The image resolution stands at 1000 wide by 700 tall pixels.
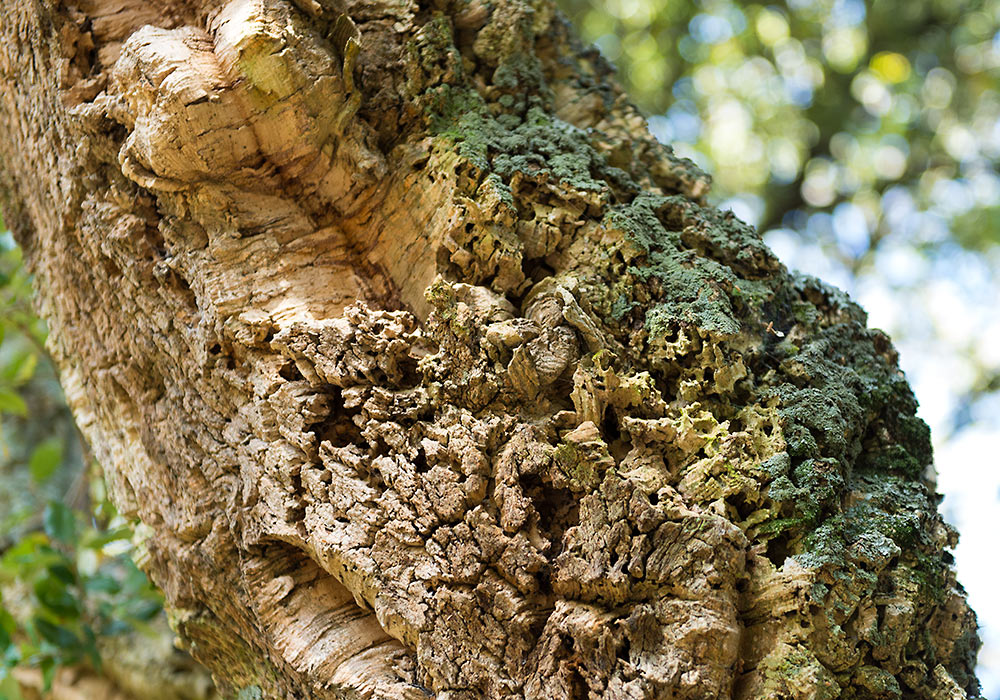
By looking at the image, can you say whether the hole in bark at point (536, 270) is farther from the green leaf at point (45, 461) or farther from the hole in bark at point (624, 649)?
the green leaf at point (45, 461)

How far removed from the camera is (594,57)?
214cm

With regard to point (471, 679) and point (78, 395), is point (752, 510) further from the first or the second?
point (78, 395)

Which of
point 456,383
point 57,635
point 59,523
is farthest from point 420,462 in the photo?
point 57,635

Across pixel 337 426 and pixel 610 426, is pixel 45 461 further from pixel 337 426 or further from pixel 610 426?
pixel 610 426

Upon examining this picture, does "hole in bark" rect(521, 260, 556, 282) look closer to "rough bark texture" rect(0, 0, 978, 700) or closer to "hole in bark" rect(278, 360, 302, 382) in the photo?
"rough bark texture" rect(0, 0, 978, 700)

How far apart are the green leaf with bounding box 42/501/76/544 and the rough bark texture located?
3.97ft

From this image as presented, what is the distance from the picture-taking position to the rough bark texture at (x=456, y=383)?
4.08 ft

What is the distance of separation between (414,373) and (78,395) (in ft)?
4.02

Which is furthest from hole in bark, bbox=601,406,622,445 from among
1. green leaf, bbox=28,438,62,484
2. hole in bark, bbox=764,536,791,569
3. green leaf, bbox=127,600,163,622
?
green leaf, bbox=28,438,62,484

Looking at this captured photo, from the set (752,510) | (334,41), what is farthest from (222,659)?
(334,41)

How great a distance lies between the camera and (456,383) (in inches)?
56.1

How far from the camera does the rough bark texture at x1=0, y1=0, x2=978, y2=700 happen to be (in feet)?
4.08

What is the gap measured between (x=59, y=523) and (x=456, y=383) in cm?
225

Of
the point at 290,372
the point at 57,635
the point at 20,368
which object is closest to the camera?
the point at 290,372
